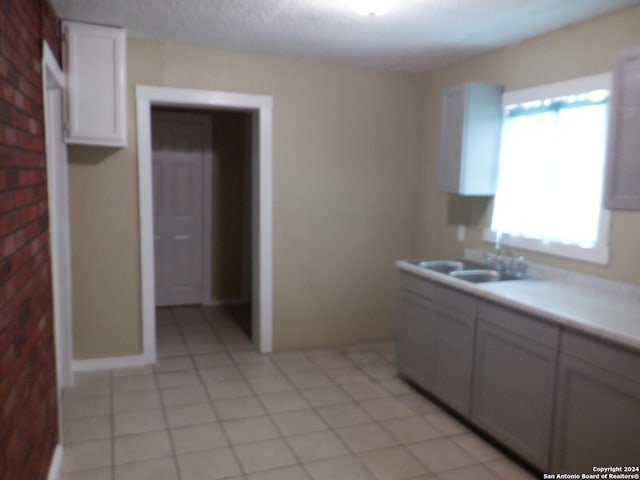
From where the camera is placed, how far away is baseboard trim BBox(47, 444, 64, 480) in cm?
238

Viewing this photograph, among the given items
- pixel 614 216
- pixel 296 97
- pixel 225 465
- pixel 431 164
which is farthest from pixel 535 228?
pixel 225 465

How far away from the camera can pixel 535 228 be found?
130 inches

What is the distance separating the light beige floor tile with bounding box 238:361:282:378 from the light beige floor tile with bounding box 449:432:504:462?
→ 4.69 feet

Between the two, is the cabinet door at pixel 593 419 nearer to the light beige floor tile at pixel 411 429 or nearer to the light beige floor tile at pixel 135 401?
the light beige floor tile at pixel 411 429

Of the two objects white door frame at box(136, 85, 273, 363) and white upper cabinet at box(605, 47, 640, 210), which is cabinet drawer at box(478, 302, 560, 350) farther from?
white door frame at box(136, 85, 273, 363)

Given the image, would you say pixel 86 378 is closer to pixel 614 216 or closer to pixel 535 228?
pixel 535 228

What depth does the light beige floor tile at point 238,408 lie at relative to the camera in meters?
3.15

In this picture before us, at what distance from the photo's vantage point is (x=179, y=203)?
18.2 feet

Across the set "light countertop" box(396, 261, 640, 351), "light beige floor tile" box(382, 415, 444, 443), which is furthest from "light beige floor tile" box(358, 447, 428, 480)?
"light countertop" box(396, 261, 640, 351)

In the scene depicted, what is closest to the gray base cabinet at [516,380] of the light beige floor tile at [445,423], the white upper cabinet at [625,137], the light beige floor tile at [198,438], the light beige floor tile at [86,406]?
the light beige floor tile at [445,423]

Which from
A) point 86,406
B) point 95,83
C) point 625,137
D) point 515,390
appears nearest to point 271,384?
point 86,406

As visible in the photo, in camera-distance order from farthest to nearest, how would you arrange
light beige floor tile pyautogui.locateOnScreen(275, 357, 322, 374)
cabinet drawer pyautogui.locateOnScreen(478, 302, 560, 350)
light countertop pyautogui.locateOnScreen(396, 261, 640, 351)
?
light beige floor tile pyautogui.locateOnScreen(275, 357, 322, 374)
cabinet drawer pyautogui.locateOnScreen(478, 302, 560, 350)
light countertop pyautogui.locateOnScreen(396, 261, 640, 351)

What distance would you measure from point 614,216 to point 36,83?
292 centimetres

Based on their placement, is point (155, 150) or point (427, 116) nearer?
point (427, 116)
